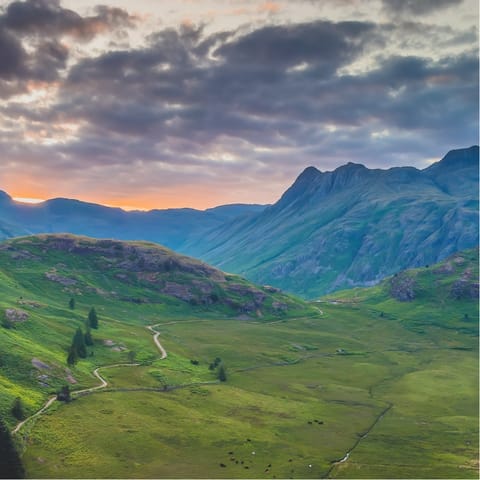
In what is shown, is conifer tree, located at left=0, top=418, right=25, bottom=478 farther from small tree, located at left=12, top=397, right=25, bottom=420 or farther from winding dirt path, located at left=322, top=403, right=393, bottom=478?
winding dirt path, located at left=322, top=403, right=393, bottom=478

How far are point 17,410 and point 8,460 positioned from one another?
26266 millimetres

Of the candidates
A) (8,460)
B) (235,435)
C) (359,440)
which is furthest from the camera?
(359,440)

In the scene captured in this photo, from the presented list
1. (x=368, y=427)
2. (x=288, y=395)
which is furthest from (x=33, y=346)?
(x=368, y=427)

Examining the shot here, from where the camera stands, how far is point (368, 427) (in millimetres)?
167375

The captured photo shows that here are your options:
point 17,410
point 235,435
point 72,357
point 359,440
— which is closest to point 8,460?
point 17,410

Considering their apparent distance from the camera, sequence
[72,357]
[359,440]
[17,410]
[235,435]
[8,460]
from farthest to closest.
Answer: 1. [72,357]
2. [359,440]
3. [235,435]
4. [17,410]
5. [8,460]

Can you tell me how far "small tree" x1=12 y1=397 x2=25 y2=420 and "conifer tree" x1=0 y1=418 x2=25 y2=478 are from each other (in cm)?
2056

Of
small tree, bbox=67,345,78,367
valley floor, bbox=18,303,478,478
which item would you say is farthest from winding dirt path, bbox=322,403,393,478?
small tree, bbox=67,345,78,367

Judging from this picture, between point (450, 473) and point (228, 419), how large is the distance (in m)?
66.8

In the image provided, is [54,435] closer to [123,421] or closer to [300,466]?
[123,421]

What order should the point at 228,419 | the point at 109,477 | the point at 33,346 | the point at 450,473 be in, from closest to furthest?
1. the point at 109,477
2. the point at 450,473
3. the point at 228,419
4. the point at 33,346

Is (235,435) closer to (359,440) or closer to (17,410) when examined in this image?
(359,440)

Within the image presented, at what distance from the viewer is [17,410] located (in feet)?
443

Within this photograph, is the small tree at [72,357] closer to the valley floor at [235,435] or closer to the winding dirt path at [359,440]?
the valley floor at [235,435]
